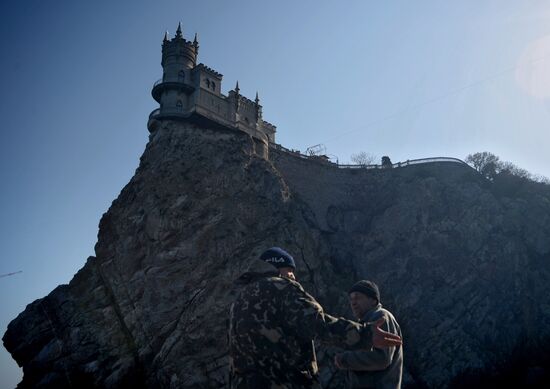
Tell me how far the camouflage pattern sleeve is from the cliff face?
66.2 ft

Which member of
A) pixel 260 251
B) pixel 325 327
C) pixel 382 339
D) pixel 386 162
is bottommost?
pixel 382 339

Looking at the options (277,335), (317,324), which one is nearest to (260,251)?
(277,335)

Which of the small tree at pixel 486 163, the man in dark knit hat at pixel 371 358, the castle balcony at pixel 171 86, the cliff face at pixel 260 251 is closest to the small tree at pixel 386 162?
the cliff face at pixel 260 251

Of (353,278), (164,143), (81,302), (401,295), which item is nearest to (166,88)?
(164,143)

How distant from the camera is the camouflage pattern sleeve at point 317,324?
13.0 feet

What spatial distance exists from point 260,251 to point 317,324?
22759 millimetres

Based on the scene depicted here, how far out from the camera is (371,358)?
15.2ft

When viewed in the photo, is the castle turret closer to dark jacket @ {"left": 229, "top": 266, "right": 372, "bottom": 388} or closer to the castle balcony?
the castle balcony

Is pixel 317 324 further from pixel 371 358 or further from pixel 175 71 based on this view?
pixel 175 71

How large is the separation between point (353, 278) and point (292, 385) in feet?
102

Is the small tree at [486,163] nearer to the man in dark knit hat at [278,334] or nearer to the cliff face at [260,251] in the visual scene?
the cliff face at [260,251]

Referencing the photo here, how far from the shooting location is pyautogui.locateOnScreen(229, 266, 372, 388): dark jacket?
4223 millimetres

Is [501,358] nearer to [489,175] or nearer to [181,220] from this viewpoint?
[489,175]

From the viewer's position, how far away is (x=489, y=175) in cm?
4747
